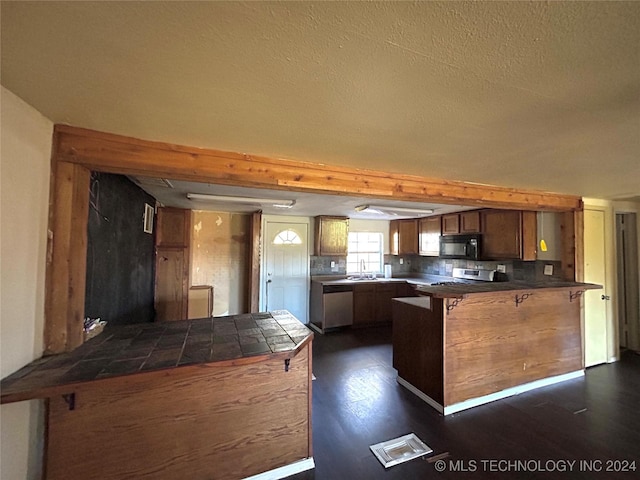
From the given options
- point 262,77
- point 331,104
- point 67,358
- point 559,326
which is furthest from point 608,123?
point 67,358

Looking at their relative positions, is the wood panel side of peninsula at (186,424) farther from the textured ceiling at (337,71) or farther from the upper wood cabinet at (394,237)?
the upper wood cabinet at (394,237)

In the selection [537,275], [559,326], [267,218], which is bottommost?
[559,326]

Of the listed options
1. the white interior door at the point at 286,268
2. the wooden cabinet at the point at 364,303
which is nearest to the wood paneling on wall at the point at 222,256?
the white interior door at the point at 286,268

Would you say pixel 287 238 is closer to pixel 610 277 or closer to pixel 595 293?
pixel 595 293

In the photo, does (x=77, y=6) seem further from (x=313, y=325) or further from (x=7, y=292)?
(x=313, y=325)

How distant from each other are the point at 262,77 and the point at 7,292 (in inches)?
53.0

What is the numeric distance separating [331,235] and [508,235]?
2.66 m

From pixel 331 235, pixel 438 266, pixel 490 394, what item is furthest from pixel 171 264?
pixel 438 266

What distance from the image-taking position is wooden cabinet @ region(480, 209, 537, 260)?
11.3 ft

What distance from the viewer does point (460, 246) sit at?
4.18 m

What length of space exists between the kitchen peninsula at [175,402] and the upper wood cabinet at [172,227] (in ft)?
6.35

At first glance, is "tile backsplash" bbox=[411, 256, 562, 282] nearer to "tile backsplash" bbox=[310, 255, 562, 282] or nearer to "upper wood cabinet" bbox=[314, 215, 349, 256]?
"tile backsplash" bbox=[310, 255, 562, 282]

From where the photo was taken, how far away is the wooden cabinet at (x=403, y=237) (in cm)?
520

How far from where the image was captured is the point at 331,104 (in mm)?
1166
